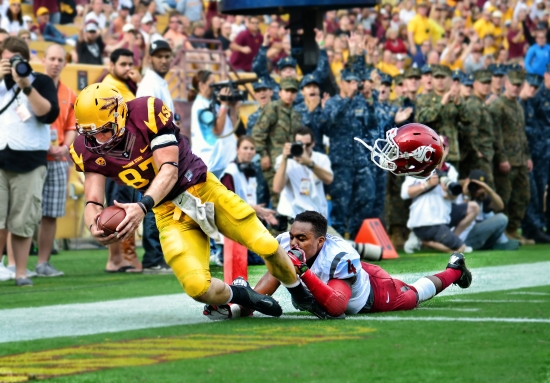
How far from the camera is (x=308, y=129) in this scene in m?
10.4

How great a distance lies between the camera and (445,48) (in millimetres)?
18969

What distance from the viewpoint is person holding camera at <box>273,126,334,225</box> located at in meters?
Answer: 10.3

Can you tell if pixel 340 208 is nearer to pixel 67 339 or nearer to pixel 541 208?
pixel 541 208

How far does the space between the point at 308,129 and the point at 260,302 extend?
4496mm

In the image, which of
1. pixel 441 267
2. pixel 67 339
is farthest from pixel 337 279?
pixel 441 267

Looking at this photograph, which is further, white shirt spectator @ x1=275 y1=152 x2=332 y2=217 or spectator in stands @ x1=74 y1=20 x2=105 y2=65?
spectator in stands @ x1=74 y1=20 x2=105 y2=65

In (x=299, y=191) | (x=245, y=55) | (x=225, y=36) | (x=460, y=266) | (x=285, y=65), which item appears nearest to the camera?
(x=460, y=266)

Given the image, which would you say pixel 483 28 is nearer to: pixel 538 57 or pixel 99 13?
pixel 538 57

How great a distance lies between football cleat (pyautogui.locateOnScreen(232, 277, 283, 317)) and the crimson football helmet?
102 cm

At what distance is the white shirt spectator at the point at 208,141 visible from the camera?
32.7ft

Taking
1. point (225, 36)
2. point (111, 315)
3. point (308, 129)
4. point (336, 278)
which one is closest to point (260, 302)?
point (336, 278)

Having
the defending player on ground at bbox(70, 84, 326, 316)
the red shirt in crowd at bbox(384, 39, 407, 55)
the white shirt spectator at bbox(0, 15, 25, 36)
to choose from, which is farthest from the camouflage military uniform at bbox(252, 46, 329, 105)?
the defending player on ground at bbox(70, 84, 326, 316)

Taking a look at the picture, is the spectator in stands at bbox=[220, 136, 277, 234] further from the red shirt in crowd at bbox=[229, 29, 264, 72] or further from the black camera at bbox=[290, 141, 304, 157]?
the red shirt in crowd at bbox=[229, 29, 264, 72]

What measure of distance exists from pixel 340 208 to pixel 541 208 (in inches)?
152
